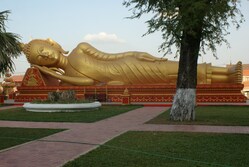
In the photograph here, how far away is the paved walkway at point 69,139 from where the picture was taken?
6664mm

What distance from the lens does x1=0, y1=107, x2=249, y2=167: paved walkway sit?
666 centimetres

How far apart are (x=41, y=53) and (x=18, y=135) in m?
15.1

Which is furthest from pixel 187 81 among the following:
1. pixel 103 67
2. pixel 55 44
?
pixel 55 44

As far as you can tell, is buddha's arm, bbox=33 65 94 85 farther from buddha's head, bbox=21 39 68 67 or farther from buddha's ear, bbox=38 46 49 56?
buddha's ear, bbox=38 46 49 56

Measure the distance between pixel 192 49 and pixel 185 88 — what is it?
52.7 inches

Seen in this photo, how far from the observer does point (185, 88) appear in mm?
12438

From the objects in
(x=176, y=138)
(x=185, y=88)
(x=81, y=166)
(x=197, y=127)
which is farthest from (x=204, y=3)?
(x=81, y=166)

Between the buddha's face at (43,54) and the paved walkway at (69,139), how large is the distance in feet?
38.3

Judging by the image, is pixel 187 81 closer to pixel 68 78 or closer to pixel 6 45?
pixel 6 45

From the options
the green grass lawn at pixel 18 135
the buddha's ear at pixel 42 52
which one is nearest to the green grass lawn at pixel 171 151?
the green grass lawn at pixel 18 135

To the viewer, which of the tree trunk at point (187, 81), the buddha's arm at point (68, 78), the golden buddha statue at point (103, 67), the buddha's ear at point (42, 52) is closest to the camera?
the tree trunk at point (187, 81)

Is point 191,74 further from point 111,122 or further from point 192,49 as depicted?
point 111,122

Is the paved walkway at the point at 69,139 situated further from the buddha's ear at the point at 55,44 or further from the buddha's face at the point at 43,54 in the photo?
→ the buddha's ear at the point at 55,44

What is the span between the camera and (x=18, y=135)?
969 centimetres
